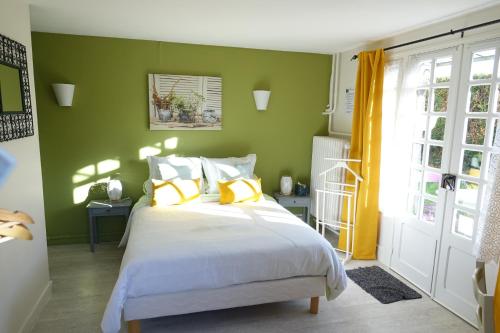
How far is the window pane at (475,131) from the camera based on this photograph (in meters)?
2.50

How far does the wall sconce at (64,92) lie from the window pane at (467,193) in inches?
147

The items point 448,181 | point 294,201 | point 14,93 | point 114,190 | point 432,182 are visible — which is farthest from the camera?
point 294,201

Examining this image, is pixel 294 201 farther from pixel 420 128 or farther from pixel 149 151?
pixel 149 151

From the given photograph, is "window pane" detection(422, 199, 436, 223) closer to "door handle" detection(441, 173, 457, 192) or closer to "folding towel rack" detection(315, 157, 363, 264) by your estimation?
"door handle" detection(441, 173, 457, 192)

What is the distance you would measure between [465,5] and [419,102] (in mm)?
877

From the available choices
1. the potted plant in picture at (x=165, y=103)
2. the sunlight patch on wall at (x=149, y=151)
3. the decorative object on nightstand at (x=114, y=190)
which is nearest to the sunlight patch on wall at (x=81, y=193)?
the decorative object on nightstand at (x=114, y=190)

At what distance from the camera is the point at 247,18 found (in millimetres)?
2867

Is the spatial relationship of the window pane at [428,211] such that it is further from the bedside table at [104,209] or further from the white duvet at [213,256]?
the bedside table at [104,209]

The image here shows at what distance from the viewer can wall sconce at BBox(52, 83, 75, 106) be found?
3498 mm

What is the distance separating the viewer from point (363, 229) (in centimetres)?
357

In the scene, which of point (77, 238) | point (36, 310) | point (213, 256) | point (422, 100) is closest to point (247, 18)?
point (422, 100)

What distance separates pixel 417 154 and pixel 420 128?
0.24m

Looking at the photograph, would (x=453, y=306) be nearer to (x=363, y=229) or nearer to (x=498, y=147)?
(x=363, y=229)

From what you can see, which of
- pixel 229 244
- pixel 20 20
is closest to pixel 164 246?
pixel 229 244
